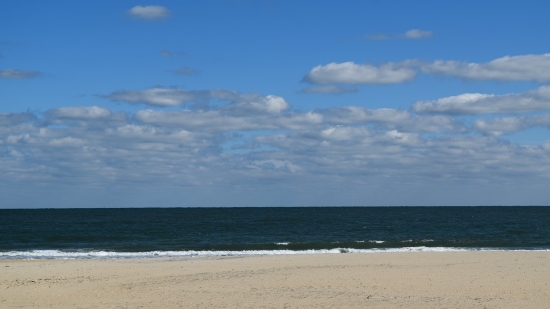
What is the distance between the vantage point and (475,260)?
26406 mm

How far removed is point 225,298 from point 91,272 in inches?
339

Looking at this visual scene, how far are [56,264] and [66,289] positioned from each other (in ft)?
28.7

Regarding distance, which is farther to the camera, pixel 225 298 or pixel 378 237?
pixel 378 237

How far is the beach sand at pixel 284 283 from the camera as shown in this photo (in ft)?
52.0

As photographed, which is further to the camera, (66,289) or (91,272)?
(91,272)

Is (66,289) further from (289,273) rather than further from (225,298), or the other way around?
(289,273)

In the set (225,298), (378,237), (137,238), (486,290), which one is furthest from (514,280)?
(137,238)

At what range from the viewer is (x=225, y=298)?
646 inches

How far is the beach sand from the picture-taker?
15.8 m

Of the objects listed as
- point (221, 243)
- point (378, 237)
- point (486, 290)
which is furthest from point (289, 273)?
point (378, 237)

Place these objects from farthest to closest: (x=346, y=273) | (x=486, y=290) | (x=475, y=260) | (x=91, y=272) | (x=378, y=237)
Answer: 1. (x=378, y=237)
2. (x=475, y=260)
3. (x=91, y=272)
4. (x=346, y=273)
5. (x=486, y=290)

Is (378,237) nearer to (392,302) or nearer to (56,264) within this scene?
(56,264)

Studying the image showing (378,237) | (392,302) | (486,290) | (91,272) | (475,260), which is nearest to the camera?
(392,302)

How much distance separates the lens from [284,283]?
1919 cm
